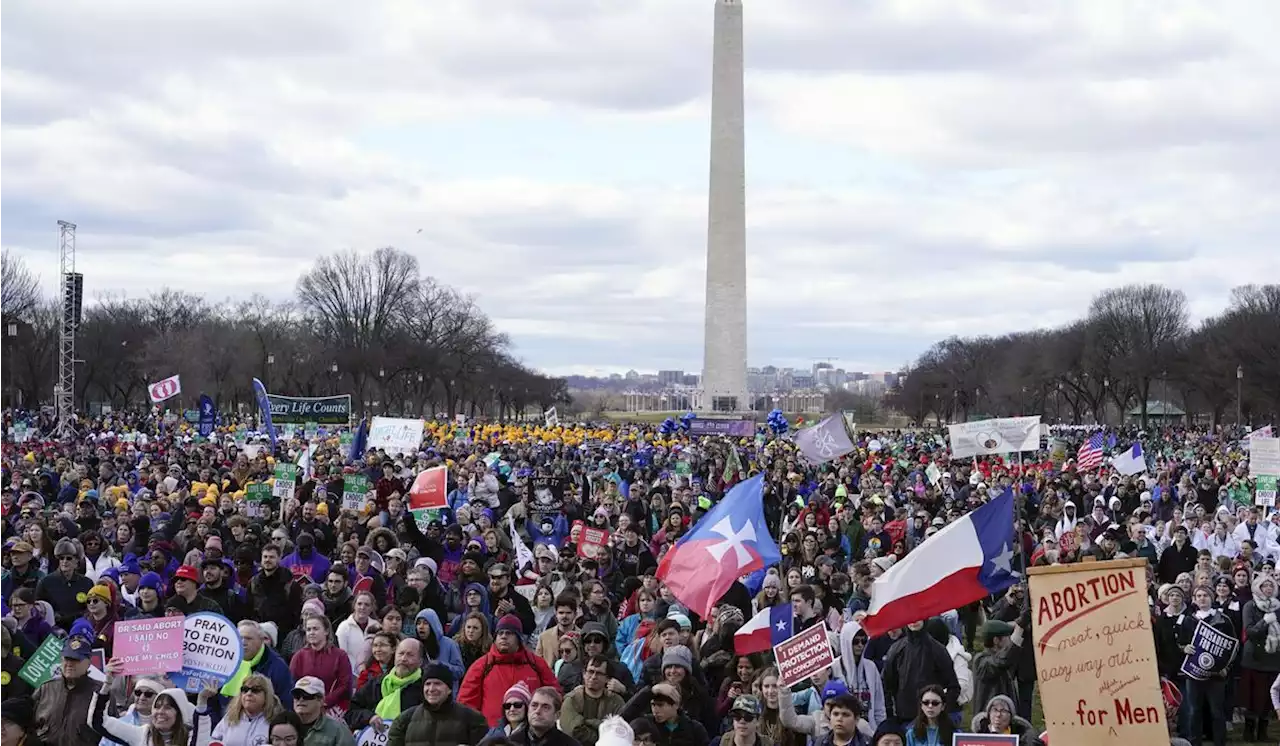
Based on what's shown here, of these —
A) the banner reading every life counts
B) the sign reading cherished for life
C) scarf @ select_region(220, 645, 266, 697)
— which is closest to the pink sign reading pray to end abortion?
scarf @ select_region(220, 645, 266, 697)

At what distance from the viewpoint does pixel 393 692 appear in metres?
8.88

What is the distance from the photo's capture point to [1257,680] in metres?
12.4

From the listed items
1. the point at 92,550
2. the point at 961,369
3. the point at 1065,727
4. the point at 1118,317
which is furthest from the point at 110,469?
the point at 961,369

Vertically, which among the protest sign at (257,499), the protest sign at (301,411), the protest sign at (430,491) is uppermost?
the protest sign at (301,411)

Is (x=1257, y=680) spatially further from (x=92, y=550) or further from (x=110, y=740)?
(x=92, y=550)

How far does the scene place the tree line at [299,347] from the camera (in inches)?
3393

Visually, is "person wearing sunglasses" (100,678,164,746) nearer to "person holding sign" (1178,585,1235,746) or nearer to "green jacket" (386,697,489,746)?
"green jacket" (386,697,489,746)

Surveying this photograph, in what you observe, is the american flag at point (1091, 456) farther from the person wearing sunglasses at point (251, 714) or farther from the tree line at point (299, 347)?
the tree line at point (299, 347)

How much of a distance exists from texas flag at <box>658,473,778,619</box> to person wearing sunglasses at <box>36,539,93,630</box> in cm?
438

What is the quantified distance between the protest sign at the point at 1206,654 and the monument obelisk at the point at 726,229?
5163cm

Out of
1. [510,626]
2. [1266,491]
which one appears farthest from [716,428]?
[510,626]

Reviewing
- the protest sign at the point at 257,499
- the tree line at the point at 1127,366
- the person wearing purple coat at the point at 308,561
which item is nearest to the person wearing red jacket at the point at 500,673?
the person wearing purple coat at the point at 308,561

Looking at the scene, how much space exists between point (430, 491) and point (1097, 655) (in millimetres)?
11295

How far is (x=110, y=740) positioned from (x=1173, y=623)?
7.30 meters
